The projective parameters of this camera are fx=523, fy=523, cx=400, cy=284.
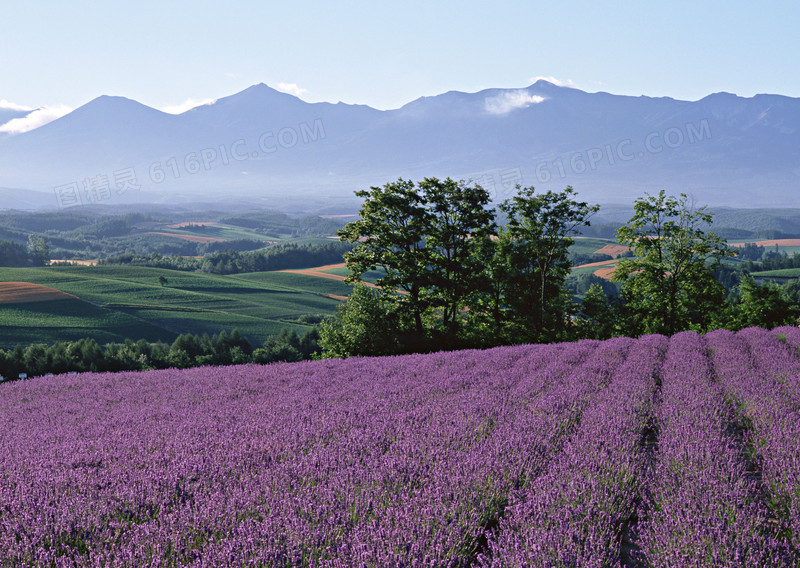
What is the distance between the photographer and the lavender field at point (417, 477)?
8.30ft

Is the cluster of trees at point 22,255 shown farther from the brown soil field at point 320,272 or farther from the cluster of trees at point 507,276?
the cluster of trees at point 507,276

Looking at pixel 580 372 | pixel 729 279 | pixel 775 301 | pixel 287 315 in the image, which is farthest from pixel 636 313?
pixel 729 279

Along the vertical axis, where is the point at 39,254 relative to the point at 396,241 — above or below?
above

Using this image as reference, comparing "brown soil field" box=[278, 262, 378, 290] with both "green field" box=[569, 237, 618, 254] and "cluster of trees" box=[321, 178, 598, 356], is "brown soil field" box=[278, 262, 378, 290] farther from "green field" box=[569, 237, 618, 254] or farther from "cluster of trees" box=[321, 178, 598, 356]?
"cluster of trees" box=[321, 178, 598, 356]

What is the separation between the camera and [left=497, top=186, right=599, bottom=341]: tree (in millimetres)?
26562

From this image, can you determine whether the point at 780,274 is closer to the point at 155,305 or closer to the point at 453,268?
the point at 453,268

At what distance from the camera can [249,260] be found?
142 meters

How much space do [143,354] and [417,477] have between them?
2685 inches

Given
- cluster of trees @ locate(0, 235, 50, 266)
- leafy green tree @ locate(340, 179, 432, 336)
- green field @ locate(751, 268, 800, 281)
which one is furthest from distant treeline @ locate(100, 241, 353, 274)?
leafy green tree @ locate(340, 179, 432, 336)

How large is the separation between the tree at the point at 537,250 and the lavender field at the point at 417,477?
65.8 ft

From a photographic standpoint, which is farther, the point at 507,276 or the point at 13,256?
the point at 13,256

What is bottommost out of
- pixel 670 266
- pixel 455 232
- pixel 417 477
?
pixel 670 266

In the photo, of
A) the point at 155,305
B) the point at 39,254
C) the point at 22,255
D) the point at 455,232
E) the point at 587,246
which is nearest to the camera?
the point at 455,232

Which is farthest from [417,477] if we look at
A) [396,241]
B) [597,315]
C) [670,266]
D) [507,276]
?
[670,266]
